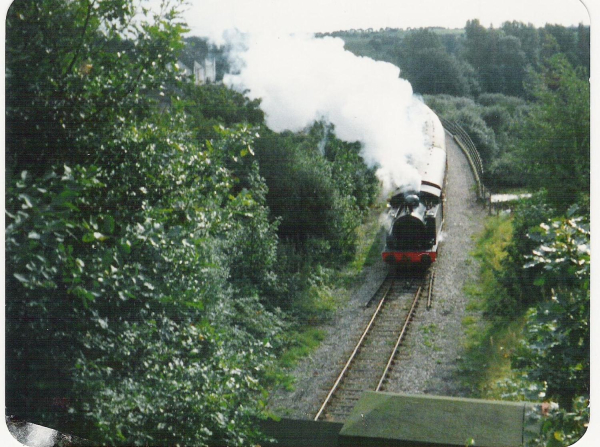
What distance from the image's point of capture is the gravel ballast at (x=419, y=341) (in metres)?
3.88

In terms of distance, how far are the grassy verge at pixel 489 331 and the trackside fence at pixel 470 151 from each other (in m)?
0.34

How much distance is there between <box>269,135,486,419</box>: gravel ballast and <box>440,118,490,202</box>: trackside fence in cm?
7

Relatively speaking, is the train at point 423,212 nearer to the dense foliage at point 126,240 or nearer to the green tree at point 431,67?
the green tree at point 431,67

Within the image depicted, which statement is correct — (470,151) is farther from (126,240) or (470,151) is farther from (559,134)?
(126,240)

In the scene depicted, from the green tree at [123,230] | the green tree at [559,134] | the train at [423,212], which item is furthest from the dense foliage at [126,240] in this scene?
the green tree at [559,134]

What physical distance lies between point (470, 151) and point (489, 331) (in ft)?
4.52

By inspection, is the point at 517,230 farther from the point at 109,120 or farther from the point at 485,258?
the point at 109,120

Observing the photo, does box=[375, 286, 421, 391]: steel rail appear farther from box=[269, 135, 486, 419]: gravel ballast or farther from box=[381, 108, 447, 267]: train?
box=[381, 108, 447, 267]: train

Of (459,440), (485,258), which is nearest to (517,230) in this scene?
(485,258)

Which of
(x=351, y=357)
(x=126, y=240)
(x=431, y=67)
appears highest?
(x=431, y=67)

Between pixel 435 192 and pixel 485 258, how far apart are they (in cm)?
197

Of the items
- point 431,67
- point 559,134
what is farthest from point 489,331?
point 431,67

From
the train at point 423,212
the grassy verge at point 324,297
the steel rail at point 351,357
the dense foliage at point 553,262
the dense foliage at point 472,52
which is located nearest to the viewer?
the dense foliage at point 553,262

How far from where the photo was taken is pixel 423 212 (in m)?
6.23
